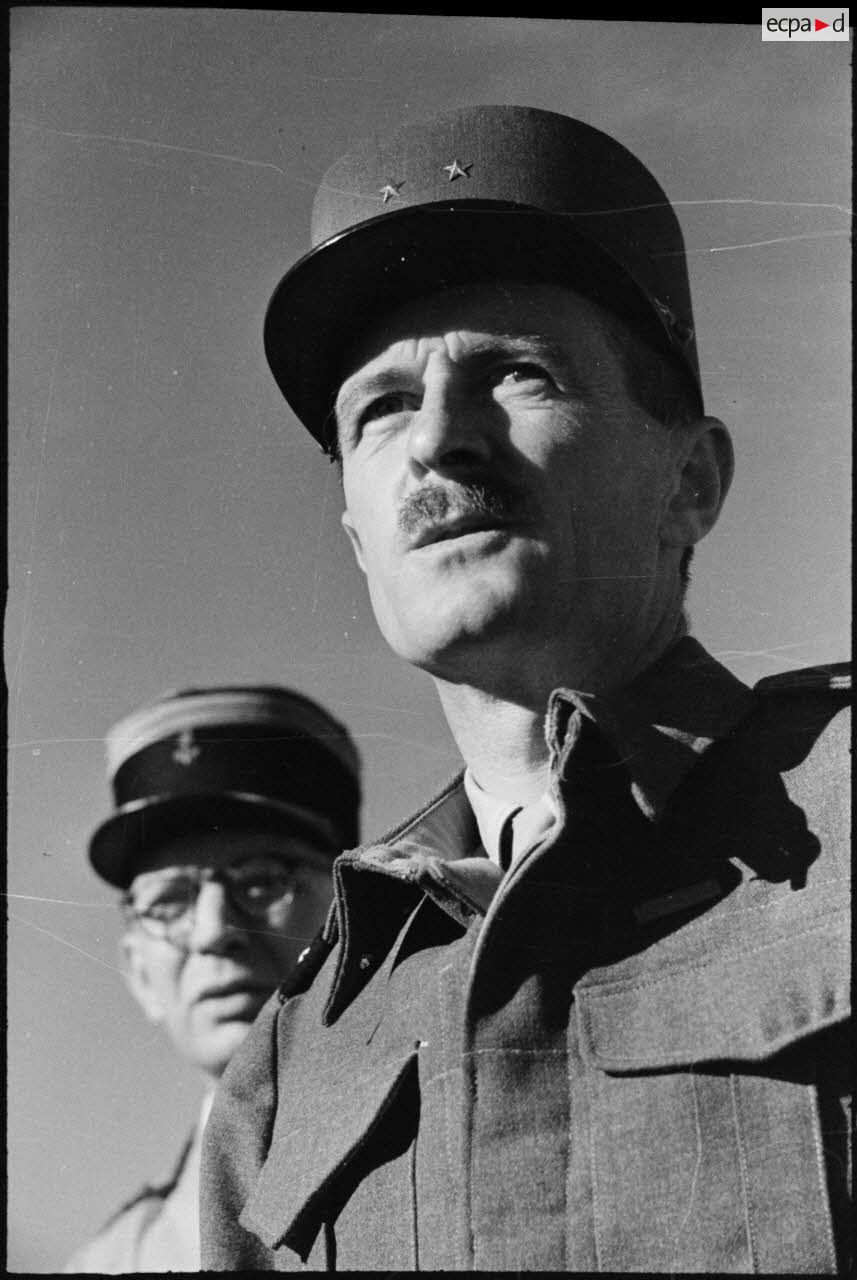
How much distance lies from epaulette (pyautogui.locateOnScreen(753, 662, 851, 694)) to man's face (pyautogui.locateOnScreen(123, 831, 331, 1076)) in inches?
35.4

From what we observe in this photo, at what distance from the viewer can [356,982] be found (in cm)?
186

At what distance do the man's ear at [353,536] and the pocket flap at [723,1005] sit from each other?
0.69 metres

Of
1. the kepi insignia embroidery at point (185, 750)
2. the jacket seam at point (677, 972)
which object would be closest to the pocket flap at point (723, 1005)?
the jacket seam at point (677, 972)

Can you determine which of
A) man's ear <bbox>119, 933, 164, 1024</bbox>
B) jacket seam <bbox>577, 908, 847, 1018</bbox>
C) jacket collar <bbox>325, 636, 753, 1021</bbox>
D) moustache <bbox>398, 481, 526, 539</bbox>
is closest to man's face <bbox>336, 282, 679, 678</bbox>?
moustache <bbox>398, 481, 526, 539</bbox>

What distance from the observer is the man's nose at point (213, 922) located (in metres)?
Answer: 2.44

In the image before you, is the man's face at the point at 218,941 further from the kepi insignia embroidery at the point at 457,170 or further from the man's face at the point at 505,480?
the kepi insignia embroidery at the point at 457,170

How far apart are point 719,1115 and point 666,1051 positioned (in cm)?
7

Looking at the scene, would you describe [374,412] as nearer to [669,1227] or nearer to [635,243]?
[635,243]

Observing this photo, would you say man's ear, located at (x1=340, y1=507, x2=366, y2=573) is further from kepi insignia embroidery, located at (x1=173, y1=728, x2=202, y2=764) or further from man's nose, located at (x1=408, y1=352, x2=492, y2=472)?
kepi insignia embroidery, located at (x1=173, y1=728, x2=202, y2=764)

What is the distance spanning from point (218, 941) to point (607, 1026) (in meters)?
1.04

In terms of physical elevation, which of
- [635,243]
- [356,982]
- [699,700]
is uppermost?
[635,243]

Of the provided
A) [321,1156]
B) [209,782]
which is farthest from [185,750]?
[321,1156]

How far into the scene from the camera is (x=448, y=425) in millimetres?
1791

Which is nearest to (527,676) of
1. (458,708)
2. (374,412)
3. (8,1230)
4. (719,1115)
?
(458,708)
